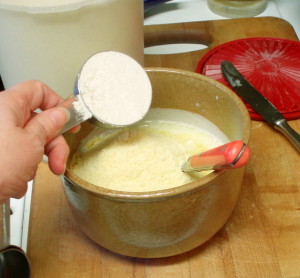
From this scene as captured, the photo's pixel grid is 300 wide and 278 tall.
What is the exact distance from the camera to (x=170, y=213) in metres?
0.44

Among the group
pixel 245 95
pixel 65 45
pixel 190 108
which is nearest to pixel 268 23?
pixel 245 95

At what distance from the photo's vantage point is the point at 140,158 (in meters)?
0.53

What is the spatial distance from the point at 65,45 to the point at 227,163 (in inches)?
10.2

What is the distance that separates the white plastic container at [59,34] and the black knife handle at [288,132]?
0.77 ft

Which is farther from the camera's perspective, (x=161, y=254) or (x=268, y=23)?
(x=268, y=23)

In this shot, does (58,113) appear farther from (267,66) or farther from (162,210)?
(267,66)

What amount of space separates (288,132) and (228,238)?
0.19 m

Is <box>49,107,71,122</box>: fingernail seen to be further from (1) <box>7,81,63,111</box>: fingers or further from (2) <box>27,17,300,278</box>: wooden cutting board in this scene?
(2) <box>27,17,300,278</box>: wooden cutting board

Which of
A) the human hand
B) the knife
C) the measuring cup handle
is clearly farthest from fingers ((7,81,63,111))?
the knife

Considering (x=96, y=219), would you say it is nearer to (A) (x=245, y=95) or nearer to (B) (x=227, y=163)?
(B) (x=227, y=163)

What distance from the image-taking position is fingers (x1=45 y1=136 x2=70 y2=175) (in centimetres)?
43

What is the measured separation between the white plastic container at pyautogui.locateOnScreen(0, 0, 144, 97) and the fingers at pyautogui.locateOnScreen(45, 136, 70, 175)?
5.9 inches

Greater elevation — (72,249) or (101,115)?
(101,115)

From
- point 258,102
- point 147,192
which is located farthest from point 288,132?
point 147,192
